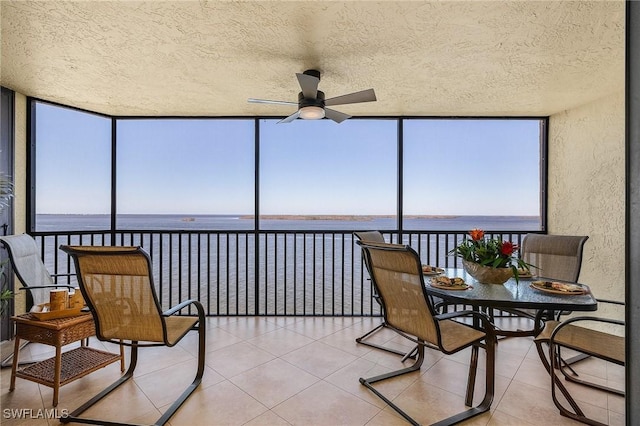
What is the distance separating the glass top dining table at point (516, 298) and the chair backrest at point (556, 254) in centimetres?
68

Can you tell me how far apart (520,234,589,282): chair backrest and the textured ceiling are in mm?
1430

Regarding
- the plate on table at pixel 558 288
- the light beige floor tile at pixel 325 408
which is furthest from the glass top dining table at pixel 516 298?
the light beige floor tile at pixel 325 408

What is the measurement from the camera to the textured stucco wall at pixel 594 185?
2.84 meters

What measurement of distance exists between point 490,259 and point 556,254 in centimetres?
101

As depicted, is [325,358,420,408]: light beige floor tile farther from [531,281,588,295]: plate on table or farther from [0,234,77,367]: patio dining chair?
[0,234,77,367]: patio dining chair

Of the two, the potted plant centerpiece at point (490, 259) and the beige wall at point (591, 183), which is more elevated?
the beige wall at point (591, 183)

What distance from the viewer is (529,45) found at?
2.06 meters

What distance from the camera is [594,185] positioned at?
3049mm

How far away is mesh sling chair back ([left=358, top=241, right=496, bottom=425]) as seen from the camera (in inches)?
64.5

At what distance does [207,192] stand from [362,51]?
5150mm

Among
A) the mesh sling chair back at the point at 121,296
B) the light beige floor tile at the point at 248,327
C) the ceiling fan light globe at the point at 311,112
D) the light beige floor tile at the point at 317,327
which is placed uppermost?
the ceiling fan light globe at the point at 311,112

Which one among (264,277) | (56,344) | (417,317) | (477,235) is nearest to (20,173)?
(56,344)

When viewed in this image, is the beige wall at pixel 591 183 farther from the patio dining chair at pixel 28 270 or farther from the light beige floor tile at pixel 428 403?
the light beige floor tile at pixel 428 403

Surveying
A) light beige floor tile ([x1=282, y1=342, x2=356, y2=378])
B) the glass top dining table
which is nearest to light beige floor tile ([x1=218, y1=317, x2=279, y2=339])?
light beige floor tile ([x1=282, y1=342, x2=356, y2=378])
